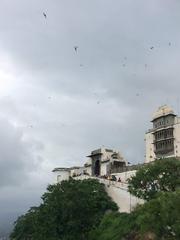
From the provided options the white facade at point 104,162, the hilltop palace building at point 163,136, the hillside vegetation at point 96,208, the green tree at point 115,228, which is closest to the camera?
the hillside vegetation at point 96,208

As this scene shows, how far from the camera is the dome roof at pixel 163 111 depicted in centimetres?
11089

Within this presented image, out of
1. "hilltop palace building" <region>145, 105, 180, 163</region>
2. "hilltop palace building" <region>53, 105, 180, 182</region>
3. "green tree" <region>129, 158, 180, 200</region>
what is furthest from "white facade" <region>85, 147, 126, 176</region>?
"green tree" <region>129, 158, 180, 200</region>

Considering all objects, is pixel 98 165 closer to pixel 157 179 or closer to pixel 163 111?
pixel 163 111

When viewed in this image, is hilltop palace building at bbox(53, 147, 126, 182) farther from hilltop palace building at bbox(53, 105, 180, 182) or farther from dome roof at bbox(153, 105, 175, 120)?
dome roof at bbox(153, 105, 175, 120)

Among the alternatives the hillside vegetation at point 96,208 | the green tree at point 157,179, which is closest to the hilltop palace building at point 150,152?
the hillside vegetation at point 96,208

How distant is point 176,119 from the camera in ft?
356

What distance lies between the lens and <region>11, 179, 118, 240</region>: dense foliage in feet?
268

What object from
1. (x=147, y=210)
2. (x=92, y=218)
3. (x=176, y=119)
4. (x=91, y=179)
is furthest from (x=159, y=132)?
(x=147, y=210)

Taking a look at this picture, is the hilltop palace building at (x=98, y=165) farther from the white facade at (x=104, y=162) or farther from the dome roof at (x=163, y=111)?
the dome roof at (x=163, y=111)

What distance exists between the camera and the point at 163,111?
368ft

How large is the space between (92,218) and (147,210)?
99.8 feet

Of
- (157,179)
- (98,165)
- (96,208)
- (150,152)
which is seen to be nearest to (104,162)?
(98,165)

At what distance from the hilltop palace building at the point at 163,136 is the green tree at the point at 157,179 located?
28457mm

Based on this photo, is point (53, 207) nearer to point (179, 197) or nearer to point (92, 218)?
point (92, 218)
